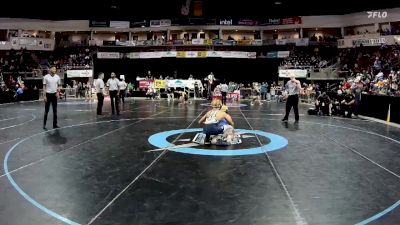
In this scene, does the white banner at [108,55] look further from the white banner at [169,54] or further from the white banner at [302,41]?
the white banner at [302,41]

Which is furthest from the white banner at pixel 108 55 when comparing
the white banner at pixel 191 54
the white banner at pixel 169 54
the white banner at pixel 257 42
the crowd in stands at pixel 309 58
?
the crowd in stands at pixel 309 58

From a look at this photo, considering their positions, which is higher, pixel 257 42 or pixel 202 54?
pixel 257 42

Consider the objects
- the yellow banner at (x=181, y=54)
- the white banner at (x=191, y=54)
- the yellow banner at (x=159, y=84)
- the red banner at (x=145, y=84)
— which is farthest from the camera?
the yellow banner at (x=181, y=54)

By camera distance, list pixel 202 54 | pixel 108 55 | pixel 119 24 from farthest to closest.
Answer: pixel 119 24 < pixel 108 55 < pixel 202 54

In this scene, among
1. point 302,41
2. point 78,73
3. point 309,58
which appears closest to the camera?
point 78,73

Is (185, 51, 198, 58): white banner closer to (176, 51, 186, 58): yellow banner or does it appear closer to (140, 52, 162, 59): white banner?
(176, 51, 186, 58): yellow banner

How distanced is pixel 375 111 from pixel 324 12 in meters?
30.9

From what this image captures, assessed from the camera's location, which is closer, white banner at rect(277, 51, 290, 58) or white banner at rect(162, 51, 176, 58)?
white banner at rect(277, 51, 290, 58)

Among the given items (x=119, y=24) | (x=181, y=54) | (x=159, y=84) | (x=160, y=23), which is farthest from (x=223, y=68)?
(x=119, y=24)

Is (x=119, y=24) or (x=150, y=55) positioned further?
(x=119, y=24)

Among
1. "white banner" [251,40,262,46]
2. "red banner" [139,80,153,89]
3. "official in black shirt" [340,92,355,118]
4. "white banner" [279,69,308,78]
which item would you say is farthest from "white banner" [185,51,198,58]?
"official in black shirt" [340,92,355,118]

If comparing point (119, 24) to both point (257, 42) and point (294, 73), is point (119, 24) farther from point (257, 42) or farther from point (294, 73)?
point (294, 73)

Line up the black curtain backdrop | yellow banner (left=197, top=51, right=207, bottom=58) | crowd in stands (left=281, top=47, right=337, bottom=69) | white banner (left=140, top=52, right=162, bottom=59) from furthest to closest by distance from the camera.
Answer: white banner (left=140, top=52, right=162, bottom=59) < the black curtain backdrop < yellow banner (left=197, top=51, right=207, bottom=58) < crowd in stands (left=281, top=47, right=337, bottom=69)

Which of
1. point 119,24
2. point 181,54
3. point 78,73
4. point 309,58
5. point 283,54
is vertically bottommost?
point 78,73
